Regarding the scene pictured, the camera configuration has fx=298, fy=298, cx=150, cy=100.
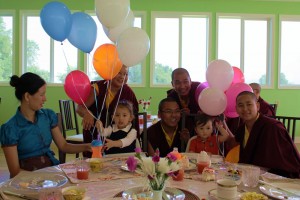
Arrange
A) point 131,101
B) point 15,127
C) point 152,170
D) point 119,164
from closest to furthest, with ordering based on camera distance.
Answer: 1. point 152,170
2. point 119,164
3. point 15,127
4. point 131,101

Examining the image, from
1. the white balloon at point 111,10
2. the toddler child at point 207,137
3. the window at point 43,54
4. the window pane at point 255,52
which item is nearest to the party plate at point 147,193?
the toddler child at point 207,137

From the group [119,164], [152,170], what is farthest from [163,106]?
[152,170]

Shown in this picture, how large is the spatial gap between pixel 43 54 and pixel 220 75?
14.8 ft

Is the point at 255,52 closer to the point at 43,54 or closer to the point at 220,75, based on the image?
the point at 220,75

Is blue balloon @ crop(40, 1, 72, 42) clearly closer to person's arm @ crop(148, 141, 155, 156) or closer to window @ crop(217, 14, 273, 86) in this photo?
person's arm @ crop(148, 141, 155, 156)

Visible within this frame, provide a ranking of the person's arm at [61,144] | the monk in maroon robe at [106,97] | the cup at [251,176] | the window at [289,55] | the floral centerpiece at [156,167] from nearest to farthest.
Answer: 1. the floral centerpiece at [156,167]
2. the cup at [251,176]
3. the person's arm at [61,144]
4. the monk in maroon robe at [106,97]
5. the window at [289,55]

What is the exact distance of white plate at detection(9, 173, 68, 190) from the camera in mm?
1306

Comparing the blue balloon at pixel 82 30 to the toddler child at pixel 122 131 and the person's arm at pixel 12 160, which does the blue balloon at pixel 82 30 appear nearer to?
the toddler child at pixel 122 131

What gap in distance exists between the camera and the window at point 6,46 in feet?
19.1

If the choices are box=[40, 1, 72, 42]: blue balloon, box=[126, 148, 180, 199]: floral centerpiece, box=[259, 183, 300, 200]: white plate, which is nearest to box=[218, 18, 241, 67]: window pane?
box=[40, 1, 72, 42]: blue balloon

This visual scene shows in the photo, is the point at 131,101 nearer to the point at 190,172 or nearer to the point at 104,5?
the point at 104,5

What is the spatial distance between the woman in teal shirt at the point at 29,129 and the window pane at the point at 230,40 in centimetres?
470

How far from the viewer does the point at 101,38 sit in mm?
5754

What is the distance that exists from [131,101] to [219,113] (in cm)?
81
